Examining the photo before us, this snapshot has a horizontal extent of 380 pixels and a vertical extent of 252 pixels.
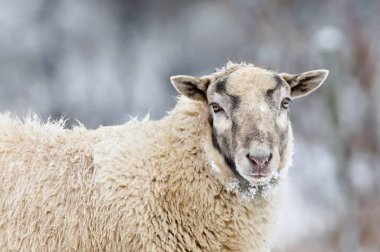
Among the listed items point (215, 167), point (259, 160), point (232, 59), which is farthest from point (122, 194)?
point (232, 59)

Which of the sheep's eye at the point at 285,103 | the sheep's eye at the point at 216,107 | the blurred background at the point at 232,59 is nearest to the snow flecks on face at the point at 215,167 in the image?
the sheep's eye at the point at 216,107

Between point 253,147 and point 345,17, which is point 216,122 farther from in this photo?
point 345,17

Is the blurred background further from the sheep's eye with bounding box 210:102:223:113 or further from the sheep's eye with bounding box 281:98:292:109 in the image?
the sheep's eye with bounding box 210:102:223:113

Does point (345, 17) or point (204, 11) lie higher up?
point (204, 11)

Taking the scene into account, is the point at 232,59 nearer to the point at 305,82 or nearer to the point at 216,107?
the point at 305,82

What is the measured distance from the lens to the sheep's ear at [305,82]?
8453mm

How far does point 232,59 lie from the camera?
28.1m

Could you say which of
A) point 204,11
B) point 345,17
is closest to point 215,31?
point 204,11

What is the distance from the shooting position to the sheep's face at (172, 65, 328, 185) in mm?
7633

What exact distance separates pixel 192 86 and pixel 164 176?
86 centimetres

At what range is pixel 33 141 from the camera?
27.1 feet

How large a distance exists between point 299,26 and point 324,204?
42.5 ft

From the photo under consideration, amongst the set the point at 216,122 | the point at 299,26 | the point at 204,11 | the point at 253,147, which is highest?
the point at 204,11

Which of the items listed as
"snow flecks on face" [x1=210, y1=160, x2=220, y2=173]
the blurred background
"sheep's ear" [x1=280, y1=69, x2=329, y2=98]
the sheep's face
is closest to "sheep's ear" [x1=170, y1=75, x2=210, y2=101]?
the sheep's face
